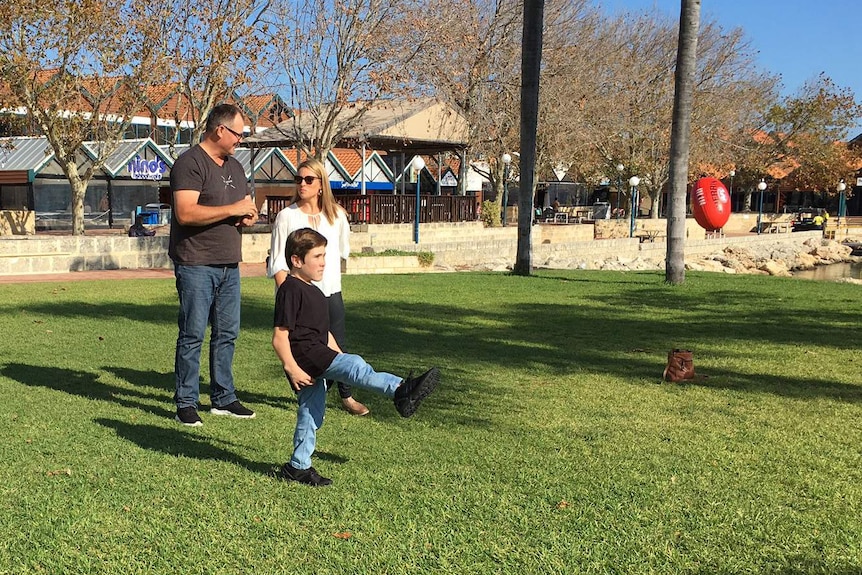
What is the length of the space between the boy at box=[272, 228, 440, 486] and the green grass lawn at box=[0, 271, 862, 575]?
0.84 ft

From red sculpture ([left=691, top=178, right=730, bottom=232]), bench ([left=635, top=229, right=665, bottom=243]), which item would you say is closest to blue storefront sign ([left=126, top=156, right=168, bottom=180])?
bench ([left=635, top=229, right=665, bottom=243])

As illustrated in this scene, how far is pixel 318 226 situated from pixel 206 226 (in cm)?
69

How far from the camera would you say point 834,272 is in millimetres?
33031

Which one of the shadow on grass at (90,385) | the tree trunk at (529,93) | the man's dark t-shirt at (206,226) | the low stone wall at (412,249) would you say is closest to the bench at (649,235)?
the low stone wall at (412,249)

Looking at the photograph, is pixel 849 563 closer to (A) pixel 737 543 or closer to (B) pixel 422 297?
(A) pixel 737 543

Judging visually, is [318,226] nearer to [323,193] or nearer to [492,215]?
[323,193]

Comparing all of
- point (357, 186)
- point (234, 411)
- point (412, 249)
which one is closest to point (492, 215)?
point (357, 186)

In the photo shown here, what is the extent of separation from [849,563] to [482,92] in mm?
31606

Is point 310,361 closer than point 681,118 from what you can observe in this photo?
Yes

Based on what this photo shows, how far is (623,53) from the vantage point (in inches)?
1626

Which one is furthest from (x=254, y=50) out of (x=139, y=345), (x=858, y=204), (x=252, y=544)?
(x=858, y=204)

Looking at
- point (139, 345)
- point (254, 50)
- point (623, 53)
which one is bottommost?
point (139, 345)

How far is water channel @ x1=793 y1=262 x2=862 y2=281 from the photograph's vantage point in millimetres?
30906

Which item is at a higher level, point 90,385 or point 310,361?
point 310,361
